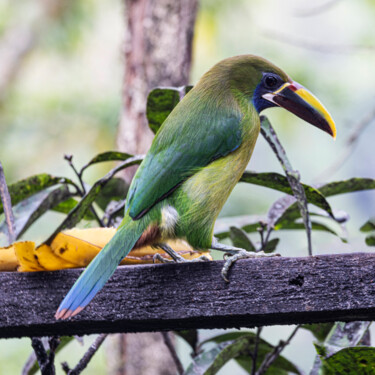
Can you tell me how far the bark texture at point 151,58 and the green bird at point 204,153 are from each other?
1822mm

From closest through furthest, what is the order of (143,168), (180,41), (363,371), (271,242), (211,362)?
(363,371)
(143,168)
(211,362)
(271,242)
(180,41)

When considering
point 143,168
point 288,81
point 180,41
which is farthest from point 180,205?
point 180,41

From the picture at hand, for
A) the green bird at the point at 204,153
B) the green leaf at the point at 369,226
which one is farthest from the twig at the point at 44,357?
the green leaf at the point at 369,226

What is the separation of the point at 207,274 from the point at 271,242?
65 centimetres

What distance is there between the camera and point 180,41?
3537mm

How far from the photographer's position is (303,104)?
1554 mm

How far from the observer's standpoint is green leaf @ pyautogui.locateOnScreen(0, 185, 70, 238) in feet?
5.95

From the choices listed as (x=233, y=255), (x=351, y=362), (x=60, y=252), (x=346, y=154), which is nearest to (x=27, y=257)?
(x=60, y=252)

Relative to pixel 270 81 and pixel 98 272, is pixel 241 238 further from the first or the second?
pixel 98 272

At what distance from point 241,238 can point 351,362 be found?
27.0 inches

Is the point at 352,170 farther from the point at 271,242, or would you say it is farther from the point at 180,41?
the point at 271,242

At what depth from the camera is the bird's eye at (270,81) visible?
63.1 inches

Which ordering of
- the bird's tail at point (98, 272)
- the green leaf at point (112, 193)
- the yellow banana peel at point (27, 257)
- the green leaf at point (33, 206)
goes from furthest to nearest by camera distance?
1. the green leaf at point (112, 193)
2. the green leaf at point (33, 206)
3. the yellow banana peel at point (27, 257)
4. the bird's tail at point (98, 272)

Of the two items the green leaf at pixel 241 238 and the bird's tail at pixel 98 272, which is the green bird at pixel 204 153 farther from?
the green leaf at pixel 241 238
